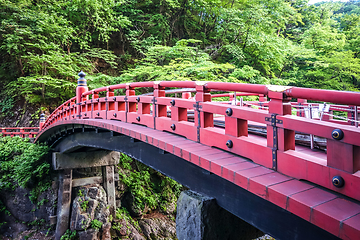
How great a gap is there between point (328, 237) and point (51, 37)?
15.6m

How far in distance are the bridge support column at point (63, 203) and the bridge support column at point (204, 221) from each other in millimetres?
8485

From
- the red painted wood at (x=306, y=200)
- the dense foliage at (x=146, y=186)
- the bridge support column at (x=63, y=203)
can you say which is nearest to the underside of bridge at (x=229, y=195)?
the red painted wood at (x=306, y=200)

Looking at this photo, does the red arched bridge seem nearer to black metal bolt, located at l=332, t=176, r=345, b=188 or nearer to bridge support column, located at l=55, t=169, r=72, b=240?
black metal bolt, located at l=332, t=176, r=345, b=188

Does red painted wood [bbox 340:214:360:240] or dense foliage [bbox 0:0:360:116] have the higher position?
dense foliage [bbox 0:0:360:116]

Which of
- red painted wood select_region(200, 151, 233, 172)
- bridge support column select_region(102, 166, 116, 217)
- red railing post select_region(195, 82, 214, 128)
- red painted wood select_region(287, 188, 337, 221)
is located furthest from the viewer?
bridge support column select_region(102, 166, 116, 217)

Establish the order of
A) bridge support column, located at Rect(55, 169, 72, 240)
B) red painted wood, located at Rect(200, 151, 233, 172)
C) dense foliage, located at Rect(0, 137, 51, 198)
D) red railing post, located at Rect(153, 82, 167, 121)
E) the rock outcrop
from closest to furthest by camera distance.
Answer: red painted wood, located at Rect(200, 151, 233, 172) → red railing post, located at Rect(153, 82, 167, 121) → the rock outcrop → bridge support column, located at Rect(55, 169, 72, 240) → dense foliage, located at Rect(0, 137, 51, 198)

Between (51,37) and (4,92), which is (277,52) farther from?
(4,92)

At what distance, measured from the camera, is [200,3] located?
16.4 metres

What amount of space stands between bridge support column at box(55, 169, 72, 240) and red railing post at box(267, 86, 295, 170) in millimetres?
9903

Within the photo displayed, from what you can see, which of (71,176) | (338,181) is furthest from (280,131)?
(71,176)

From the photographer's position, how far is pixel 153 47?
11703 millimetres

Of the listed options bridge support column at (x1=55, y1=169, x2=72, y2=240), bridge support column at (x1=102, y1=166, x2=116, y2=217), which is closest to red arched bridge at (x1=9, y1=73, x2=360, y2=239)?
bridge support column at (x1=102, y1=166, x2=116, y2=217)

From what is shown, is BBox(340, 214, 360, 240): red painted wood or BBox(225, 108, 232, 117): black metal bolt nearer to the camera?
BBox(340, 214, 360, 240): red painted wood

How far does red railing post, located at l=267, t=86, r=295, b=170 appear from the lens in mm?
2416
